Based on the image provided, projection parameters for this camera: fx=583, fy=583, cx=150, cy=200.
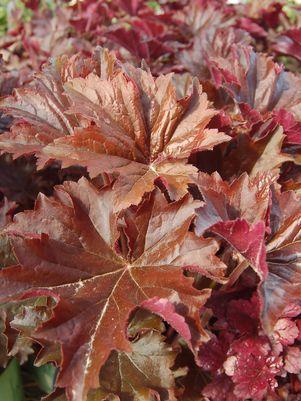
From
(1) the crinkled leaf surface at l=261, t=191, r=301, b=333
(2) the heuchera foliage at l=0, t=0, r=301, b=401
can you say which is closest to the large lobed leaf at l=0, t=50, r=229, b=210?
(2) the heuchera foliage at l=0, t=0, r=301, b=401

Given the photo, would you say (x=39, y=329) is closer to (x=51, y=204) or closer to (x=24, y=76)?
(x=51, y=204)

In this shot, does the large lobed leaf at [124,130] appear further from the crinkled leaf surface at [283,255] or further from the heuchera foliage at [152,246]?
the crinkled leaf surface at [283,255]

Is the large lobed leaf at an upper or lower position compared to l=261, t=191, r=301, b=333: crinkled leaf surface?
upper

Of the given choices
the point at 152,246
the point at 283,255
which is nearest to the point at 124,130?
the point at 152,246

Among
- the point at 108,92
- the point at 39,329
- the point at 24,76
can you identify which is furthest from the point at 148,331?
the point at 24,76

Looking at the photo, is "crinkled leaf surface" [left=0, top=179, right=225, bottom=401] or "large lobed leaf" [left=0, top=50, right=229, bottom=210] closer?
"crinkled leaf surface" [left=0, top=179, right=225, bottom=401]

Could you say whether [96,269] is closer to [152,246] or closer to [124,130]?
[152,246]

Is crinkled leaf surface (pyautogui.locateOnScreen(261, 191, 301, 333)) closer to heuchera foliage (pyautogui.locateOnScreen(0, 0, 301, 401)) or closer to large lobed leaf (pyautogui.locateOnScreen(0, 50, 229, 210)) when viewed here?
heuchera foliage (pyautogui.locateOnScreen(0, 0, 301, 401))

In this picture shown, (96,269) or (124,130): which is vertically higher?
(124,130)
